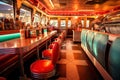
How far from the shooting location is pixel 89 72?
305 centimetres

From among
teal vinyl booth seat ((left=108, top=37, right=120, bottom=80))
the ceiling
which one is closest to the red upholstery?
teal vinyl booth seat ((left=108, top=37, right=120, bottom=80))

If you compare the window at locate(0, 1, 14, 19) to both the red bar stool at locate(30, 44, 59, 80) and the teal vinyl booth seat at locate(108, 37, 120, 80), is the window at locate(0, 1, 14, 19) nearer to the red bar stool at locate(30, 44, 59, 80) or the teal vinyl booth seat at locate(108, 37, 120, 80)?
the red bar stool at locate(30, 44, 59, 80)

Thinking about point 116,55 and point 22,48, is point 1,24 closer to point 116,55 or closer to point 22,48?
point 22,48

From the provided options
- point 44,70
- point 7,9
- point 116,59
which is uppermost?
point 7,9

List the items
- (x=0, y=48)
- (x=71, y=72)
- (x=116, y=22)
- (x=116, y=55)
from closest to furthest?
(x=0, y=48), (x=116, y=55), (x=71, y=72), (x=116, y=22)

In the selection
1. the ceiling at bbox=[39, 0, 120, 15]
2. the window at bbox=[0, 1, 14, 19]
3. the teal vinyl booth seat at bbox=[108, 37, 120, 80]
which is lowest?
the teal vinyl booth seat at bbox=[108, 37, 120, 80]

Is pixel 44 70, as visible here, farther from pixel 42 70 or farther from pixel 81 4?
pixel 81 4

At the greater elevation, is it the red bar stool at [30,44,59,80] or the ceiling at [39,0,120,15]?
the ceiling at [39,0,120,15]

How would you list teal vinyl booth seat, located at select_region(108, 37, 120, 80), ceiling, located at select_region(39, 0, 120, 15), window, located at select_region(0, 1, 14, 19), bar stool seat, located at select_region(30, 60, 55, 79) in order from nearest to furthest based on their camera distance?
teal vinyl booth seat, located at select_region(108, 37, 120, 80) → bar stool seat, located at select_region(30, 60, 55, 79) → window, located at select_region(0, 1, 14, 19) → ceiling, located at select_region(39, 0, 120, 15)

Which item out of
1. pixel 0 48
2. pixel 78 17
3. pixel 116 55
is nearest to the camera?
pixel 0 48

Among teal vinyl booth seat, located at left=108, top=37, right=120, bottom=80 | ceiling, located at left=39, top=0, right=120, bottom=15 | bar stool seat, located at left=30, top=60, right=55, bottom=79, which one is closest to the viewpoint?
teal vinyl booth seat, located at left=108, top=37, right=120, bottom=80

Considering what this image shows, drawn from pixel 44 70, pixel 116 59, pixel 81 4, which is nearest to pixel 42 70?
pixel 44 70

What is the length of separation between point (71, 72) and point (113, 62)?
4.96 feet

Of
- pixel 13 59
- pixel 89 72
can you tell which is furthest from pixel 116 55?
pixel 13 59
